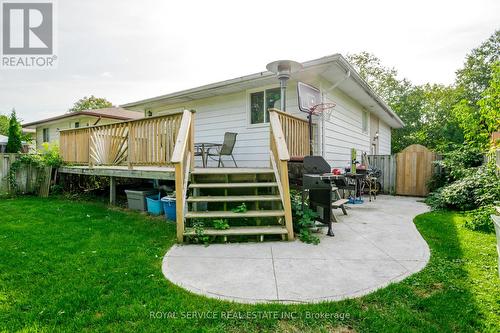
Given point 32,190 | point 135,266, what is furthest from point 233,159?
point 32,190

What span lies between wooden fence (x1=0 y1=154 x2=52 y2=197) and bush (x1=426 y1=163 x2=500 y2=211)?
34.3ft

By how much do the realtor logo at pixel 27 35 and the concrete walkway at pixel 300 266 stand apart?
24.7 feet

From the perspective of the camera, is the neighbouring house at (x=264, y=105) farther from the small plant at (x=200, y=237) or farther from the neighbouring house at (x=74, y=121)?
the neighbouring house at (x=74, y=121)

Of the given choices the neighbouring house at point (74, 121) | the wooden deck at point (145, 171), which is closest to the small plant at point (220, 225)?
the wooden deck at point (145, 171)

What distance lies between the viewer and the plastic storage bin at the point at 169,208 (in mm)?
4828

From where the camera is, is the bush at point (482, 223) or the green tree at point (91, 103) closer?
the bush at point (482, 223)

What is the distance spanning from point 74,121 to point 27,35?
367 inches

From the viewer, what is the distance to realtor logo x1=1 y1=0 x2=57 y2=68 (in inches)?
264

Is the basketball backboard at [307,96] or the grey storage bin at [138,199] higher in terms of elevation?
the basketball backboard at [307,96]

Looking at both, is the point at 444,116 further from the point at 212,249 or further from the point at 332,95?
the point at 212,249

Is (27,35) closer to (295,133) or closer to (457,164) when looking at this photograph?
(295,133)

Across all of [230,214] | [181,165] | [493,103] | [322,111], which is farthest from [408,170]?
[181,165]

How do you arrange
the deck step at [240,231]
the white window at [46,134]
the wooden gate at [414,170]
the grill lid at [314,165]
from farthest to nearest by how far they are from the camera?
the white window at [46,134], the wooden gate at [414,170], the grill lid at [314,165], the deck step at [240,231]

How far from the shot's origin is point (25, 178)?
25.4ft
